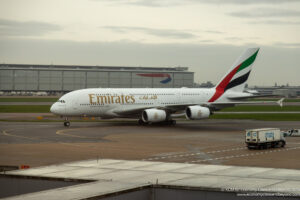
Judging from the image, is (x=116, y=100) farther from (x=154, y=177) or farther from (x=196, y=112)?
(x=154, y=177)

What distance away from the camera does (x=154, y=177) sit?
25.3 metres

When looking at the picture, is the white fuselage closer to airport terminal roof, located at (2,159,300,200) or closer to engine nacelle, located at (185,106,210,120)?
engine nacelle, located at (185,106,210,120)

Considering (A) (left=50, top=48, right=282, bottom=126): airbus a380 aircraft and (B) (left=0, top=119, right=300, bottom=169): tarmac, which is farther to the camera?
(A) (left=50, top=48, right=282, bottom=126): airbus a380 aircraft

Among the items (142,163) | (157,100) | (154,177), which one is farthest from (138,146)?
(157,100)

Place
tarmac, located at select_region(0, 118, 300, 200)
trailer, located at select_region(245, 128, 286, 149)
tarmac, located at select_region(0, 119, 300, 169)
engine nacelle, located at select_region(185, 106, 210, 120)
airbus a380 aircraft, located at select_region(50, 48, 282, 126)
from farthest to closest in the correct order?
airbus a380 aircraft, located at select_region(50, 48, 282, 126) → engine nacelle, located at select_region(185, 106, 210, 120) → trailer, located at select_region(245, 128, 286, 149) → tarmac, located at select_region(0, 119, 300, 169) → tarmac, located at select_region(0, 118, 300, 200)

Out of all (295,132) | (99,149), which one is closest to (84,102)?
(99,149)

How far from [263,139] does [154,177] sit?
80.8ft

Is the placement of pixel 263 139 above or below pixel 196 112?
below

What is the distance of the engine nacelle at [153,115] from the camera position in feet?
226

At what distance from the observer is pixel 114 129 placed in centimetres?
6706

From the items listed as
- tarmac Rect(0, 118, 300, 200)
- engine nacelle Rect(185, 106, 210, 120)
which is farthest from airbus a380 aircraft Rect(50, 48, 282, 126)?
tarmac Rect(0, 118, 300, 200)

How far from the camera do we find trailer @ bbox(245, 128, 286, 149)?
154ft

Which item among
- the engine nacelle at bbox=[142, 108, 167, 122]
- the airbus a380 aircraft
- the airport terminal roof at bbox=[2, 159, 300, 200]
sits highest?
the airbus a380 aircraft

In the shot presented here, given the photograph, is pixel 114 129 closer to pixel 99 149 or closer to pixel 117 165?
pixel 99 149
